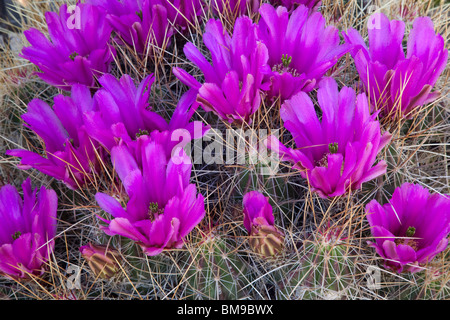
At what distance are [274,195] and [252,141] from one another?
0.39 ft

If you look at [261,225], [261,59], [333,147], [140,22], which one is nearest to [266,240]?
[261,225]

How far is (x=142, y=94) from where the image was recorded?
3.02 feet

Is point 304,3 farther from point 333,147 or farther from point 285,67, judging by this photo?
point 333,147

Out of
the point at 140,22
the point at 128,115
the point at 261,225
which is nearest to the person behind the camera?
the point at 261,225

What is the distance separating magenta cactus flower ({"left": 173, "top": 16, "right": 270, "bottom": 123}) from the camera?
81cm

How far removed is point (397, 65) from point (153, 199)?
0.54m

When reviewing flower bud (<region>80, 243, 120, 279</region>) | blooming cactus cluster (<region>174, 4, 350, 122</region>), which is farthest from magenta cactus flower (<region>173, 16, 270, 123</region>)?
flower bud (<region>80, 243, 120, 279</region>)

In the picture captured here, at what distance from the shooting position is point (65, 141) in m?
0.92

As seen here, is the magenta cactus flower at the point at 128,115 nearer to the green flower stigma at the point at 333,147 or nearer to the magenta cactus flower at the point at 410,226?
the green flower stigma at the point at 333,147

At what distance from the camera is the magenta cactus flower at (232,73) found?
0.81 meters

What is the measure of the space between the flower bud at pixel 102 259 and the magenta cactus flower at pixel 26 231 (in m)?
0.09

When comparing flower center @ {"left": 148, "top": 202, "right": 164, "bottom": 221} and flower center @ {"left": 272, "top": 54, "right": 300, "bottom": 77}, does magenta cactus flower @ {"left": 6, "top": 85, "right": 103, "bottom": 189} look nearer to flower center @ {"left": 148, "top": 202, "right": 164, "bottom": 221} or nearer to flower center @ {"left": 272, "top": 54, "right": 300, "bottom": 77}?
flower center @ {"left": 148, "top": 202, "right": 164, "bottom": 221}

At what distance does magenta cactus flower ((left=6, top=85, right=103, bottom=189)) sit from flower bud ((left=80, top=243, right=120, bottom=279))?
0.15 metres
